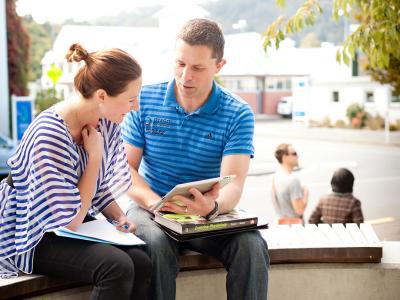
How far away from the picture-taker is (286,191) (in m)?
4.67

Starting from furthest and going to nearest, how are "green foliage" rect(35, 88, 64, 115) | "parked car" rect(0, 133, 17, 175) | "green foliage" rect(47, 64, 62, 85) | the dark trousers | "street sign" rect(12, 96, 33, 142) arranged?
"green foliage" rect(35, 88, 64, 115)
"green foliage" rect(47, 64, 62, 85)
"street sign" rect(12, 96, 33, 142)
"parked car" rect(0, 133, 17, 175)
the dark trousers

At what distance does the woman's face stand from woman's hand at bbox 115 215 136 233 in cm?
34

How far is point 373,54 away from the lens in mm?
2859

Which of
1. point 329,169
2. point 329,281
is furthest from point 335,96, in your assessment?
point 329,281

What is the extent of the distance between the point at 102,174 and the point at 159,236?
27 cm

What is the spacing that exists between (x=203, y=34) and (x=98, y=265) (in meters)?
0.87

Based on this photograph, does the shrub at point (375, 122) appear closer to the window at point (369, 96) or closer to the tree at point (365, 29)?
the window at point (369, 96)

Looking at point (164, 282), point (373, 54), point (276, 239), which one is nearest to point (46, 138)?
point (164, 282)

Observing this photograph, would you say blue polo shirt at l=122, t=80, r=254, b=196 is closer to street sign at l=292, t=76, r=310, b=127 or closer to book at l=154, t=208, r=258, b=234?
book at l=154, t=208, r=258, b=234

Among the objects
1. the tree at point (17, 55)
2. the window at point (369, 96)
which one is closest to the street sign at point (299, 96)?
the window at point (369, 96)

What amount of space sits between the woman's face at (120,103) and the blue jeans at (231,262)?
395 millimetres

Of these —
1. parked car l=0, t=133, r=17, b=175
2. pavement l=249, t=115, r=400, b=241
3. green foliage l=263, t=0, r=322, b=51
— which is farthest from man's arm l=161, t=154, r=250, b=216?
pavement l=249, t=115, r=400, b=241

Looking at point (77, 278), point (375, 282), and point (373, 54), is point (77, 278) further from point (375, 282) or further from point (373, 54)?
point (373, 54)

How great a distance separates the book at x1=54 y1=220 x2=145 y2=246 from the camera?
72.3 inches
